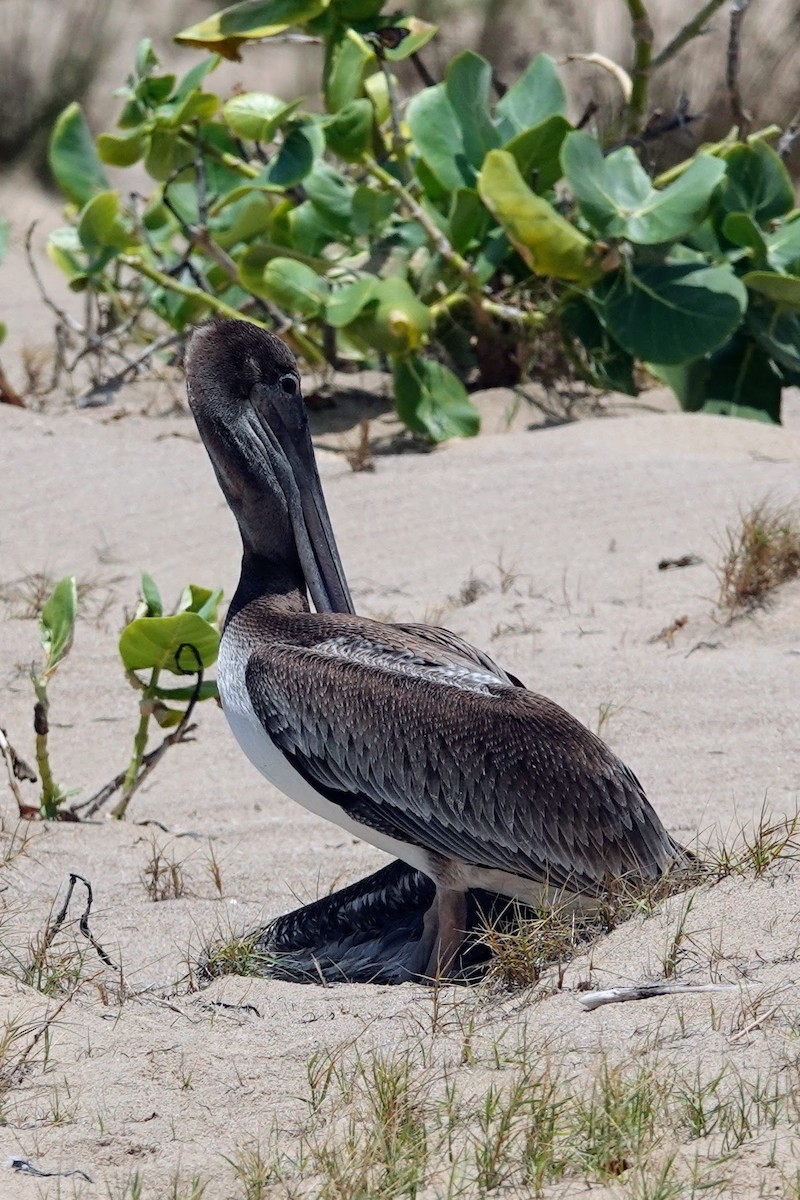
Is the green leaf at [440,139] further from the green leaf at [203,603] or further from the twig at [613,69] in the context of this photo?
the green leaf at [203,603]

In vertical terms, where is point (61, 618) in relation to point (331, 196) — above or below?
below

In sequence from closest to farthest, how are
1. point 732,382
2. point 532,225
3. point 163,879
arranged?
point 163,879
point 532,225
point 732,382

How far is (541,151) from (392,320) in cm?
108

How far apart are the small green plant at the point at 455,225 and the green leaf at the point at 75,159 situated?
1 centimetres

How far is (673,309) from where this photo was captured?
7230 millimetres

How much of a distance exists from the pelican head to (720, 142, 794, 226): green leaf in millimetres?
4043

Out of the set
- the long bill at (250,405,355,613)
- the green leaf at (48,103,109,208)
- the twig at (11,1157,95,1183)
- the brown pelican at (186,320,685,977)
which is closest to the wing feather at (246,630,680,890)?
the brown pelican at (186,320,685,977)

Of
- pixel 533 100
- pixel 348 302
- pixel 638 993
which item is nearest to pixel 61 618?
pixel 638 993

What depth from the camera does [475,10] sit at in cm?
1625

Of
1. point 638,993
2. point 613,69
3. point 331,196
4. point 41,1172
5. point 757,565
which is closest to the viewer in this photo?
point 41,1172

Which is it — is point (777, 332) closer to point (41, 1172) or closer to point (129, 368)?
point (129, 368)

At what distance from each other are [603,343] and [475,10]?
9.71 meters

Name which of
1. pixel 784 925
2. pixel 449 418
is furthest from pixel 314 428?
pixel 784 925

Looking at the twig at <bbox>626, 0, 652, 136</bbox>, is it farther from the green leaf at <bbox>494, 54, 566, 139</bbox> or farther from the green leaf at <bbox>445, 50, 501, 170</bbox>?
the green leaf at <bbox>445, 50, 501, 170</bbox>
